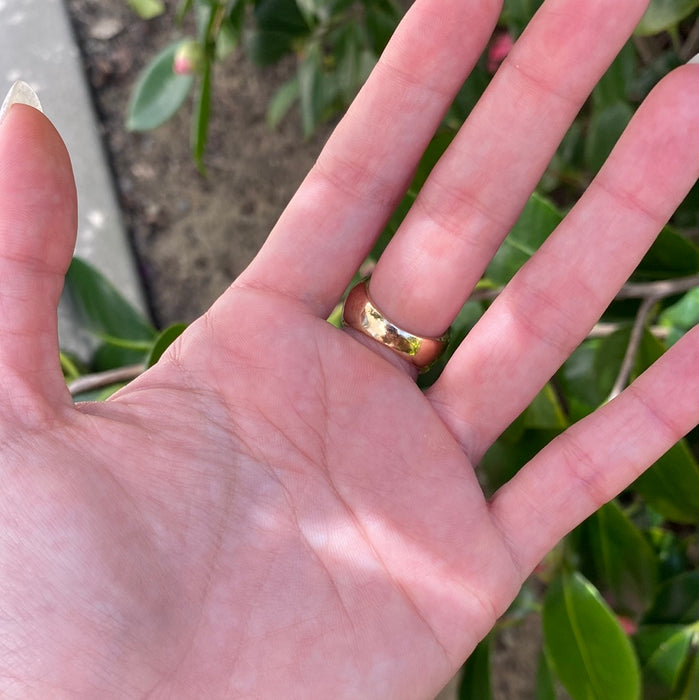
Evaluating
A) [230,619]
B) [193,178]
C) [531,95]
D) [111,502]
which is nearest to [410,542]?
[230,619]

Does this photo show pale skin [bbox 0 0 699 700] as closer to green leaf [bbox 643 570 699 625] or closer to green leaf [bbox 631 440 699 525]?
green leaf [bbox 631 440 699 525]

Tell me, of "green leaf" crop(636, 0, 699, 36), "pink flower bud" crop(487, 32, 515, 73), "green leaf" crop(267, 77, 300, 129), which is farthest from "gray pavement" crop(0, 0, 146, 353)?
"green leaf" crop(636, 0, 699, 36)

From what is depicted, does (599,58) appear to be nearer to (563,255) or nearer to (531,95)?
(531,95)

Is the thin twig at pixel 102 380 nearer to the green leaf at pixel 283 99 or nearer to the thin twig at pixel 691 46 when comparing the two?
the green leaf at pixel 283 99

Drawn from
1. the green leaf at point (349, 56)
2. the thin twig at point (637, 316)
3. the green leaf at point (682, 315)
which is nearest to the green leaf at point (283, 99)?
the green leaf at point (349, 56)

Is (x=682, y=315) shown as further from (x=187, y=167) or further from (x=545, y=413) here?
(x=187, y=167)
